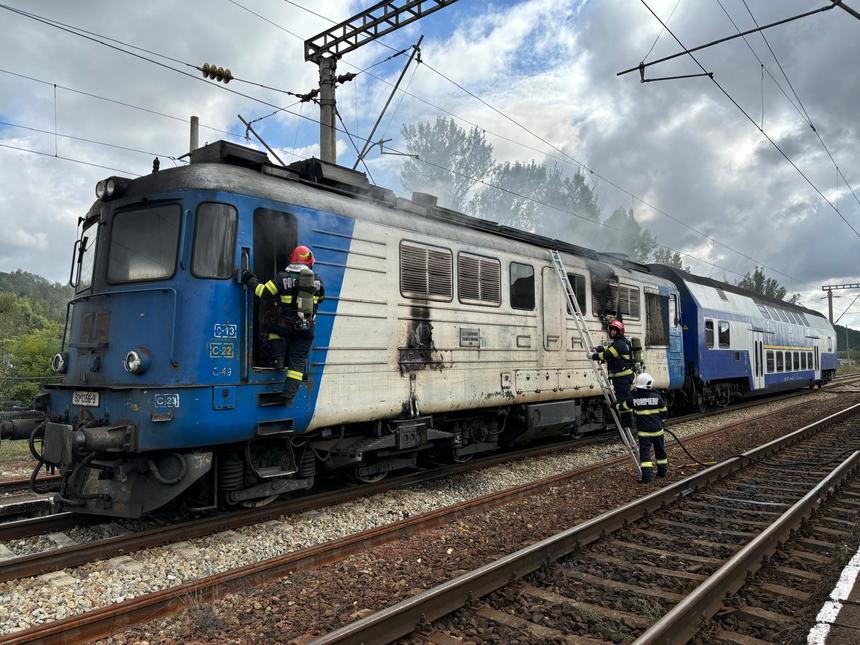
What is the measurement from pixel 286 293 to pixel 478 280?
3.47 m

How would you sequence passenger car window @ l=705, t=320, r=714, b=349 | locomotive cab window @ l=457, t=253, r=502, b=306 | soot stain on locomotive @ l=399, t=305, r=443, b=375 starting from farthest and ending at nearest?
1. passenger car window @ l=705, t=320, r=714, b=349
2. locomotive cab window @ l=457, t=253, r=502, b=306
3. soot stain on locomotive @ l=399, t=305, r=443, b=375

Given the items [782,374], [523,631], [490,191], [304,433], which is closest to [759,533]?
[523,631]

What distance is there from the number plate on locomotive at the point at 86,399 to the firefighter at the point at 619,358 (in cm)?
681

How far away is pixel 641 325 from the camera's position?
491 inches

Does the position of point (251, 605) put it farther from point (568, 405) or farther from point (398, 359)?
point (568, 405)

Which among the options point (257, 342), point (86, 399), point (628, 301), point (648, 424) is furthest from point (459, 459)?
point (628, 301)

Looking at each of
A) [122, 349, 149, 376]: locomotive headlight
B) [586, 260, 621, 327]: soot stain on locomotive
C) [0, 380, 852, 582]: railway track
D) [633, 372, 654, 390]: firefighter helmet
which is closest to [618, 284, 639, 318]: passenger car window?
[586, 260, 621, 327]: soot stain on locomotive

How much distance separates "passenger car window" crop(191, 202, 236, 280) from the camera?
5.75 metres

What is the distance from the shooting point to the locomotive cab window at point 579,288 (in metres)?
10.5

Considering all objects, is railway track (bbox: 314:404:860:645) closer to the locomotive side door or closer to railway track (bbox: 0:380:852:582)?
railway track (bbox: 0:380:852:582)

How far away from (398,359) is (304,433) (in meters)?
1.51

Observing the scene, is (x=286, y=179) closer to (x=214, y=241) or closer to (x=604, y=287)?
(x=214, y=241)

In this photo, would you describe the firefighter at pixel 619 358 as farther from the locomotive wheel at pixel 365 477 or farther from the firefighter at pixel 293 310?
the firefighter at pixel 293 310

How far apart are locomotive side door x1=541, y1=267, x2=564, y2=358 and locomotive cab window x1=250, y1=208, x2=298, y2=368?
187 inches
